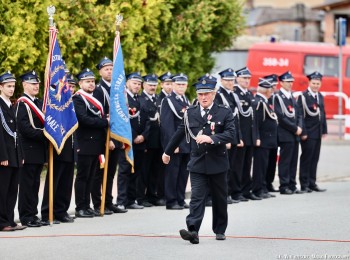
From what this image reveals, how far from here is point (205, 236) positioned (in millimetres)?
12953

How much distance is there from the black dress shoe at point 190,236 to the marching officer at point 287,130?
5.96 metres

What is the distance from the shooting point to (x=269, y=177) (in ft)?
60.4

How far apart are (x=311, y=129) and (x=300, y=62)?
49.5ft

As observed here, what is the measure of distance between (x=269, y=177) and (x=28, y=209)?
219 inches

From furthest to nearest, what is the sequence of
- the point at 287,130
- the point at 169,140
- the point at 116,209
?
the point at 287,130 → the point at 169,140 → the point at 116,209

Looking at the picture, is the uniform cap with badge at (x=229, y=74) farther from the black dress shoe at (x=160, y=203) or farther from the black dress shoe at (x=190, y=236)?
the black dress shoe at (x=190, y=236)


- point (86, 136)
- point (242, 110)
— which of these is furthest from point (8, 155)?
point (242, 110)

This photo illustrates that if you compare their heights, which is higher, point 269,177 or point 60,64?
point 60,64

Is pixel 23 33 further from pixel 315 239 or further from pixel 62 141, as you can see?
pixel 315 239

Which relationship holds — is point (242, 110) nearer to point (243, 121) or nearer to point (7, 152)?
point (243, 121)

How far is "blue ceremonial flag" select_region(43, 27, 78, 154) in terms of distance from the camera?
45.9ft

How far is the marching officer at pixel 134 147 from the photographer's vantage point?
632 inches

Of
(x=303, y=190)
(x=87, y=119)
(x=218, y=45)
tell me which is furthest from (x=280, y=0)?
(x=87, y=119)

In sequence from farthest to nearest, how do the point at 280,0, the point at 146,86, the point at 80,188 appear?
the point at 280,0 → the point at 146,86 → the point at 80,188
